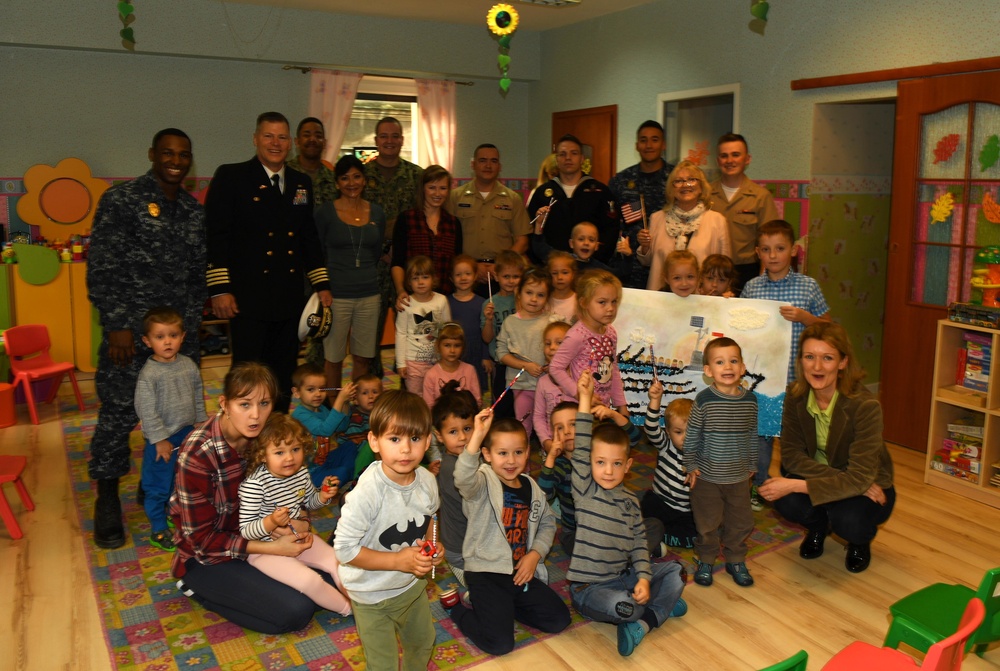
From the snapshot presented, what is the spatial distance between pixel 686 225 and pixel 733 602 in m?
2.20

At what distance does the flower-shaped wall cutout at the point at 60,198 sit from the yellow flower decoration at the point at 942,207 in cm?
633

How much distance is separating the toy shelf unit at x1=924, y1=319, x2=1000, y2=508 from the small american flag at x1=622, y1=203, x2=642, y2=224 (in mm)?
1812

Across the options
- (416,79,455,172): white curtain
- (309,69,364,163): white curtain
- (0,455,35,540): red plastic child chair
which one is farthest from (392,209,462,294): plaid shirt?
(416,79,455,172): white curtain

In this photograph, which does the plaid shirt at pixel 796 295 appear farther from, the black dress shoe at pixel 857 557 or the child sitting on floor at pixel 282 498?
the child sitting on floor at pixel 282 498

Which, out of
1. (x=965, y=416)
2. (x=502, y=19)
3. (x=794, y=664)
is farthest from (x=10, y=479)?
(x=965, y=416)

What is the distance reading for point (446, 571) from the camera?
3.50 metres

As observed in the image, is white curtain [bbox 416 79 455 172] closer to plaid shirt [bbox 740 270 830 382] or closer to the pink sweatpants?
plaid shirt [bbox 740 270 830 382]

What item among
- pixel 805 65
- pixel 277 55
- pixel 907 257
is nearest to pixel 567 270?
pixel 907 257

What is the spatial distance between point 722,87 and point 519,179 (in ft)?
10.3

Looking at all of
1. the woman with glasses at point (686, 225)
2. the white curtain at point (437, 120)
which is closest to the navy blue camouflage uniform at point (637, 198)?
the woman with glasses at point (686, 225)

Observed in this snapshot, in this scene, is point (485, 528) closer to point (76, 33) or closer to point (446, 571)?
point (446, 571)

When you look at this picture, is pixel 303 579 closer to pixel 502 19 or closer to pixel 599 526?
pixel 599 526

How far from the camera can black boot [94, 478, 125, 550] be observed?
3.76 metres

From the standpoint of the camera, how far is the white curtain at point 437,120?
28.0 ft
